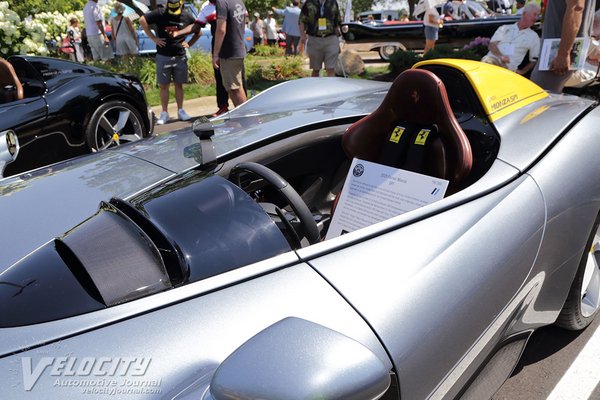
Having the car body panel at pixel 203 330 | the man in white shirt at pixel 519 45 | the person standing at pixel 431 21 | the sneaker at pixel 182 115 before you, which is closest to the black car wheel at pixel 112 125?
the sneaker at pixel 182 115

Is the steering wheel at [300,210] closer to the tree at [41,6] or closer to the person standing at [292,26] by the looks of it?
the tree at [41,6]

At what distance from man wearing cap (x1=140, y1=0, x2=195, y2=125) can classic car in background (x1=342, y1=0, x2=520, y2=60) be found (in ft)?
20.6

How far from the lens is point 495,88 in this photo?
2217 millimetres

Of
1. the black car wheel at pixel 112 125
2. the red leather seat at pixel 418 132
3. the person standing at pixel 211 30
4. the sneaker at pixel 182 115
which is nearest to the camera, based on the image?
the red leather seat at pixel 418 132

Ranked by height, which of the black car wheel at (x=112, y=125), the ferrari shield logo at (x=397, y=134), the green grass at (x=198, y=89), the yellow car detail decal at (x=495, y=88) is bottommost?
the green grass at (x=198, y=89)

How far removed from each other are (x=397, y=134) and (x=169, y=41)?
5096mm

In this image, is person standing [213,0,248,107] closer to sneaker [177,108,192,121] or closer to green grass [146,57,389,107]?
sneaker [177,108,192,121]

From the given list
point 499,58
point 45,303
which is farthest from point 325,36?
point 45,303

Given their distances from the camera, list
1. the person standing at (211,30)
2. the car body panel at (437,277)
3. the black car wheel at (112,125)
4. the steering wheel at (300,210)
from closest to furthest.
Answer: the car body panel at (437,277)
the steering wheel at (300,210)
the black car wheel at (112,125)
the person standing at (211,30)

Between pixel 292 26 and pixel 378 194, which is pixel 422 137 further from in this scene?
pixel 292 26

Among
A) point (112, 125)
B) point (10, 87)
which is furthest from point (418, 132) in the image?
point (10, 87)

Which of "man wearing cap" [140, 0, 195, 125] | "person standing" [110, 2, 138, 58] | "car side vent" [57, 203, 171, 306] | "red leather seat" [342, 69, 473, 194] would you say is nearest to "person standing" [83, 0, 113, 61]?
"person standing" [110, 2, 138, 58]

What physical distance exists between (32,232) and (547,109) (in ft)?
6.81

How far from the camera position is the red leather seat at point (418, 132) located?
2016 millimetres
